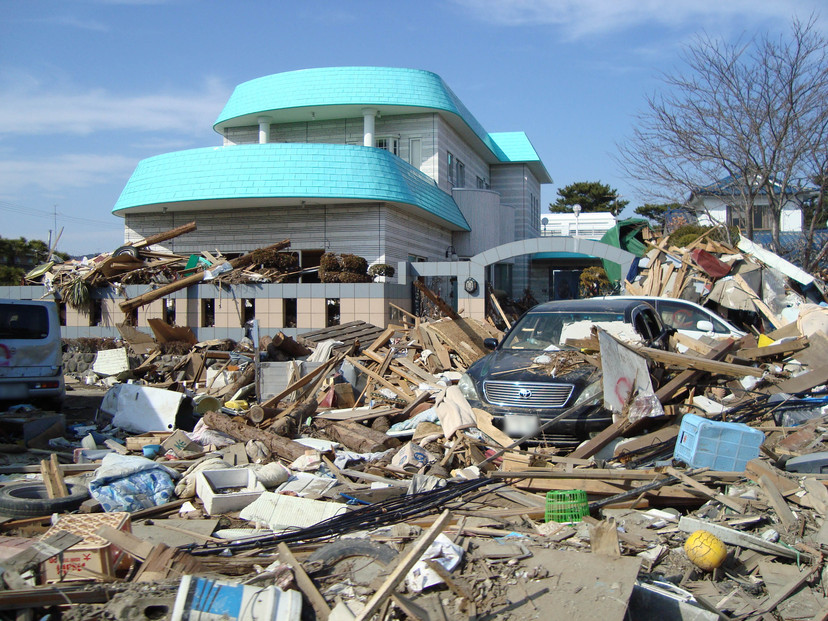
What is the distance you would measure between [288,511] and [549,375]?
3.60 m

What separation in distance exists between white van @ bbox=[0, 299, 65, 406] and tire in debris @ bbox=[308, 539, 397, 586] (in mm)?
7775

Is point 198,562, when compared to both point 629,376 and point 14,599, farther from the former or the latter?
point 629,376

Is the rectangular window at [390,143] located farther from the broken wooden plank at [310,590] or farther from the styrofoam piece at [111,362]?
the broken wooden plank at [310,590]

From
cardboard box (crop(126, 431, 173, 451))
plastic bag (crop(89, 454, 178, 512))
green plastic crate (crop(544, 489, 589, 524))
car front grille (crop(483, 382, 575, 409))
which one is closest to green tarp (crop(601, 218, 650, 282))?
car front grille (crop(483, 382, 575, 409))

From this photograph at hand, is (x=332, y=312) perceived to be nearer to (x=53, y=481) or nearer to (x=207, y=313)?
(x=207, y=313)

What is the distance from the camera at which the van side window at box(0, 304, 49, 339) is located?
1027 centimetres

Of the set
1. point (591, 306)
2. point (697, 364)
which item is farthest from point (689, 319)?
point (697, 364)

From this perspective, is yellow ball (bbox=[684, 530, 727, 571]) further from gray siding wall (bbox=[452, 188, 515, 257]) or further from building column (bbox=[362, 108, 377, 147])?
gray siding wall (bbox=[452, 188, 515, 257])

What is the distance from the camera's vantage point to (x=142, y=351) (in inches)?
610

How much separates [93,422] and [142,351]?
5.18 metres

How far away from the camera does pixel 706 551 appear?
4.61m

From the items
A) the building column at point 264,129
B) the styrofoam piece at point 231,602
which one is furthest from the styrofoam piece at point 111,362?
the styrofoam piece at point 231,602

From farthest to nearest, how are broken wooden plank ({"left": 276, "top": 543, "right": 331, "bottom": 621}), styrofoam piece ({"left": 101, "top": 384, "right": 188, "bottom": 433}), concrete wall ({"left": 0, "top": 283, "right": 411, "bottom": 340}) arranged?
concrete wall ({"left": 0, "top": 283, "right": 411, "bottom": 340})
styrofoam piece ({"left": 101, "top": 384, "right": 188, "bottom": 433})
broken wooden plank ({"left": 276, "top": 543, "right": 331, "bottom": 621})

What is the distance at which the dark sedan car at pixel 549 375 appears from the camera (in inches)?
300
